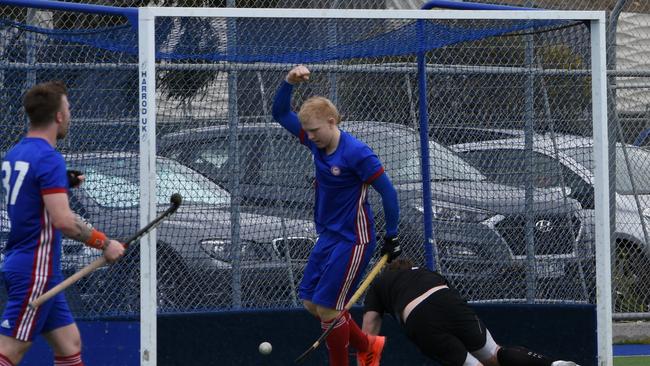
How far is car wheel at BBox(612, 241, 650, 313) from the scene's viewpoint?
974 cm

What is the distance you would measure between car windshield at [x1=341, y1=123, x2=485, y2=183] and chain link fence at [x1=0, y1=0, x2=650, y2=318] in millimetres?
11

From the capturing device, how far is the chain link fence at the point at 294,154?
24.9 ft

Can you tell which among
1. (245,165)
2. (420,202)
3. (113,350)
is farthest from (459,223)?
(113,350)

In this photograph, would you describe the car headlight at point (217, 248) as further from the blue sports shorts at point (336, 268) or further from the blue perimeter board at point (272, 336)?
the blue sports shorts at point (336, 268)

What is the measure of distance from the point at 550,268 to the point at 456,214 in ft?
→ 2.75

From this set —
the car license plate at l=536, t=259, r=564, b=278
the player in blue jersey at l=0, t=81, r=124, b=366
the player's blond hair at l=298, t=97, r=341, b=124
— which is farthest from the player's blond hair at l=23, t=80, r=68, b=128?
the car license plate at l=536, t=259, r=564, b=278

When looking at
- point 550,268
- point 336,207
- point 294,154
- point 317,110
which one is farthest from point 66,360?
point 550,268

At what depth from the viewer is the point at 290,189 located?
8.08 m

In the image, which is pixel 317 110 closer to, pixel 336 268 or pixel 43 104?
pixel 336 268

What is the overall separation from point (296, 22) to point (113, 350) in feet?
8.32

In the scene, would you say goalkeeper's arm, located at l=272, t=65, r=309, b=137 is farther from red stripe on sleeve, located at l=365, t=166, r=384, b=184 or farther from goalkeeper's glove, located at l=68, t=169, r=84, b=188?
goalkeeper's glove, located at l=68, t=169, r=84, b=188

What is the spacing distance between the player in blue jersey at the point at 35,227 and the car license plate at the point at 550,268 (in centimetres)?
385

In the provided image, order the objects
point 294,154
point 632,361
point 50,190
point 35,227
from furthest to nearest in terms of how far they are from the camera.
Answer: point 632,361 < point 294,154 < point 35,227 < point 50,190

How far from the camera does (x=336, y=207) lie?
6.83 metres
